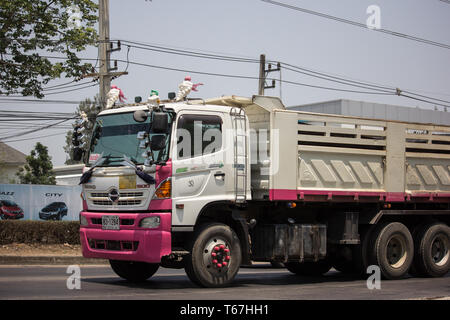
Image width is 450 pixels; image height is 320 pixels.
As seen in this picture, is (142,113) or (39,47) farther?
(39,47)

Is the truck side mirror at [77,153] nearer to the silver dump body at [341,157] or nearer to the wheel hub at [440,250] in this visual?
the silver dump body at [341,157]

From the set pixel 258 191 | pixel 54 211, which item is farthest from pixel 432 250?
pixel 54 211

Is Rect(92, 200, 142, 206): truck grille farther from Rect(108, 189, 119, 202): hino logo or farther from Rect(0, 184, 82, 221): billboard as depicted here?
Rect(0, 184, 82, 221): billboard

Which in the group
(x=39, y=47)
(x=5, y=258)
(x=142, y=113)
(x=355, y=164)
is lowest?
(x=5, y=258)

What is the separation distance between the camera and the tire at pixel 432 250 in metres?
14.3

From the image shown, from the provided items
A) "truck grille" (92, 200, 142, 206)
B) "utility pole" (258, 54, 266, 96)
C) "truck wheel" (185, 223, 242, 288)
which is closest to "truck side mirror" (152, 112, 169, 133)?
"truck grille" (92, 200, 142, 206)

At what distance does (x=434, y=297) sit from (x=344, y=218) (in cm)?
322

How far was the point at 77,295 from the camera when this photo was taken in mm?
10031

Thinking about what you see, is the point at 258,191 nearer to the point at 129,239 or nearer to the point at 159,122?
the point at 159,122

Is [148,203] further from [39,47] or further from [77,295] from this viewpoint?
[39,47]

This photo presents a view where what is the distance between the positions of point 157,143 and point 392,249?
19.5 ft

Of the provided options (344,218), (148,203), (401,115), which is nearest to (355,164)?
(344,218)

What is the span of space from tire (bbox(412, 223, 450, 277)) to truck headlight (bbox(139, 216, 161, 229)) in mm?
6260
